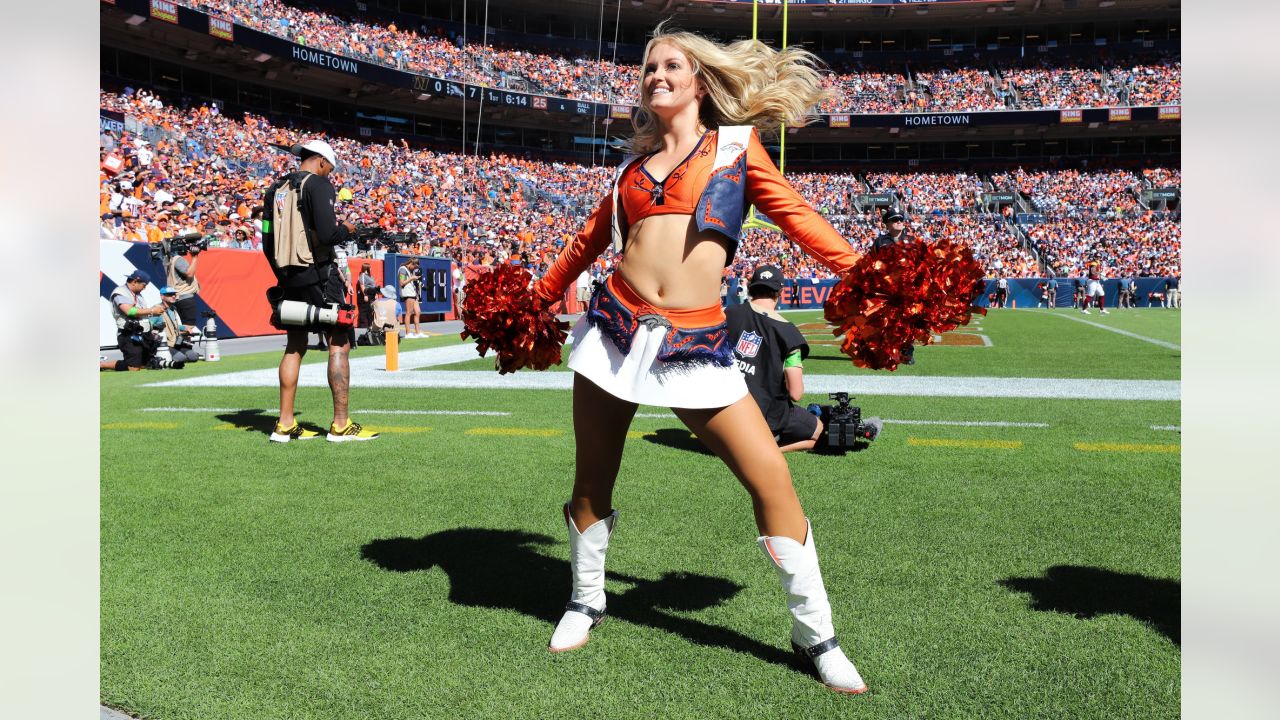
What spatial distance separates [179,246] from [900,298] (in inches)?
515

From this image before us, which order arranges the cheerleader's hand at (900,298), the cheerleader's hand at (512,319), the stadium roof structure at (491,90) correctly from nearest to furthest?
the cheerleader's hand at (900,298) < the cheerleader's hand at (512,319) < the stadium roof structure at (491,90)

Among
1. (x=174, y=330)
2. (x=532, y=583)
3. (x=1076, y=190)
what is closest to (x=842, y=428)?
(x=532, y=583)

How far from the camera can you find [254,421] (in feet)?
24.7

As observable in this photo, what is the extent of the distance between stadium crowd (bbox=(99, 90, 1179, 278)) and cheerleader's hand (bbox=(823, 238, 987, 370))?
16364mm

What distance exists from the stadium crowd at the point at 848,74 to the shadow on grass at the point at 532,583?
39969 millimetres

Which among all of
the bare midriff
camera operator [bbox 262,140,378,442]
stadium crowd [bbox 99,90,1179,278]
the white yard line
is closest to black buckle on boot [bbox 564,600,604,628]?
the bare midriff

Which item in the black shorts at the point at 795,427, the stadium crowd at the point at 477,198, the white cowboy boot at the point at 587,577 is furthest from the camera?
the stadium crowd at the point at 477,198

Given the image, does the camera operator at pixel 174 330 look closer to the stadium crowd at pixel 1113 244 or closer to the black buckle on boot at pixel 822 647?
the black buckle on boot at pixel 822 647

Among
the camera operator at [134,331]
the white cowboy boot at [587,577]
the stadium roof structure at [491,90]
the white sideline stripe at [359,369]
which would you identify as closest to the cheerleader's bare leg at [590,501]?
the white cowboy boot at [587,577]

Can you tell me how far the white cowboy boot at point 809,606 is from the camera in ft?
8.48

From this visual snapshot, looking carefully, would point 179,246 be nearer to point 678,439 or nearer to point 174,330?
point 174,330

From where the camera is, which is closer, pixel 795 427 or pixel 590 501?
pixel 590 501

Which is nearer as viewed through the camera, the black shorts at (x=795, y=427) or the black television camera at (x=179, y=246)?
the black shorts at (x=795, y=427)

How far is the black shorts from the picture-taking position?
6.02m
